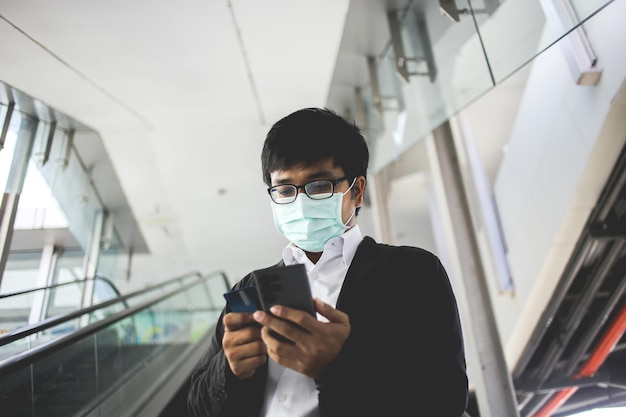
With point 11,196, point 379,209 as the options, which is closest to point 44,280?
point 11,196

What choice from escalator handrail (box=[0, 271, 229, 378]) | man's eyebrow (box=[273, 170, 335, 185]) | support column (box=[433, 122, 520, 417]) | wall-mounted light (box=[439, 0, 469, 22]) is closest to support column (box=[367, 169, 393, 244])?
support column (box=[433, 122, 520, 417])

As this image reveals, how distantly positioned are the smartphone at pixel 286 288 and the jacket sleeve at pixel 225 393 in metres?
0.28

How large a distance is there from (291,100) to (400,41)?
55.0 inches

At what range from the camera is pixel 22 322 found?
2.59m

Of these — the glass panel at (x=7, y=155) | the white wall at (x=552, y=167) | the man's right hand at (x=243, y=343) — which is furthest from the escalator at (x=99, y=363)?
the white wall at (x=552, y=167)

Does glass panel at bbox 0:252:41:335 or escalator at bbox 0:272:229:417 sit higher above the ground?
glass panel at bbox 0:252:41:335

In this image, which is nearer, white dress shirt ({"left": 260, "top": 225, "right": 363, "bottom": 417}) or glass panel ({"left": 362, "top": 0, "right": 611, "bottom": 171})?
white dress shirt ({"left": 260, "top": 225, "right": 363, "bottom": 417})

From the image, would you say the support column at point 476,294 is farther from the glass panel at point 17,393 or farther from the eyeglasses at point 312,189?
the glass panel at point 17,393

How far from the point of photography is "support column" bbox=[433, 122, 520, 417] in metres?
2.73

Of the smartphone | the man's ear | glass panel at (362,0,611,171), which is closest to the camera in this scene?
the smartphone

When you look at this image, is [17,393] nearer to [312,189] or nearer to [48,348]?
[48,348]

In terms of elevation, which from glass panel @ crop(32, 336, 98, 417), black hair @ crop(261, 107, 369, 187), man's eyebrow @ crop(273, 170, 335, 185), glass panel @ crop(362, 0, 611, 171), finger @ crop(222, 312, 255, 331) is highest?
glass panel @ crop(362, 0, 611, 171)

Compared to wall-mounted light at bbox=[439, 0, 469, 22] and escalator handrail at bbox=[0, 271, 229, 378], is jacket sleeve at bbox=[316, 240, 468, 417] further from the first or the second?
wall-mounted light at bbox=[439, 0, 469, 22]

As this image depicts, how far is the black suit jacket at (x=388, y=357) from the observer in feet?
2.59
